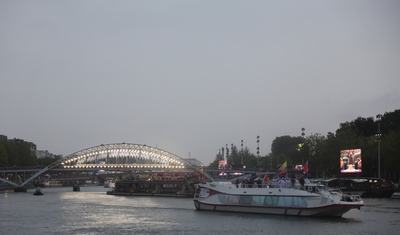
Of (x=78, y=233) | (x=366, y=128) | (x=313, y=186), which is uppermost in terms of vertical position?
(x=366, y=128)

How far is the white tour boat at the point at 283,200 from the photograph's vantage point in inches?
1718

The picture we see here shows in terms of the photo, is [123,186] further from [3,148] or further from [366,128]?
[366,128]

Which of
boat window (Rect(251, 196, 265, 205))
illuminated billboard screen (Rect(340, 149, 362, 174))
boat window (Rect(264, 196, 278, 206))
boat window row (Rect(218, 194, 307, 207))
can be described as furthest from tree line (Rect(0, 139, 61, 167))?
boat window (Rect(264, 196, 278, 206))

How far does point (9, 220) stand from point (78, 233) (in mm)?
11312

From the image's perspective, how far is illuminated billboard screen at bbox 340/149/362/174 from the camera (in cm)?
8500

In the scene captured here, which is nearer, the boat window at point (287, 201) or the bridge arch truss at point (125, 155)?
the boat window at point (287, 201)

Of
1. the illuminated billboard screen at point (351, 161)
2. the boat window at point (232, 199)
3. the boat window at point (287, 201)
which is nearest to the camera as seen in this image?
the boat window at point (287, 201)

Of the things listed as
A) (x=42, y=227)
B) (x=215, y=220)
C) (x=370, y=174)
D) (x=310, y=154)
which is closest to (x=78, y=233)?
(x=42, y=227)

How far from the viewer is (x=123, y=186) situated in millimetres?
103375

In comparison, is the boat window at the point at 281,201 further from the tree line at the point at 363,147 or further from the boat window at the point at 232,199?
the tree line at the point at 363,147

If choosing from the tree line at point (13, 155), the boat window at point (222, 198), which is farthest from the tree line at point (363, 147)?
the tree line at point (13, 155)

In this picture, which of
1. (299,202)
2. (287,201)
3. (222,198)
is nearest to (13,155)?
(222,198)

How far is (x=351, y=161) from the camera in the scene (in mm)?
86875

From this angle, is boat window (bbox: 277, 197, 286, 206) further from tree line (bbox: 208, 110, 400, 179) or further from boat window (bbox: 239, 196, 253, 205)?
tree line (bbox: 208, 110, 400, 179)
